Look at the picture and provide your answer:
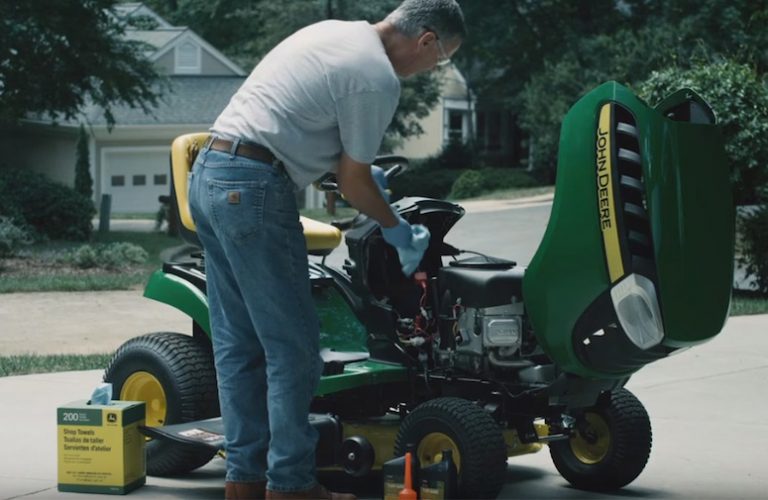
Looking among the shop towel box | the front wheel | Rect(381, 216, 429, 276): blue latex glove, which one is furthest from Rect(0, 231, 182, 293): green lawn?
Rect(381, 216, 429, 276): blue latex glove

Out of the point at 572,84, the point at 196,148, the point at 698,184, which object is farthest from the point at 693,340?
the point at 572,84

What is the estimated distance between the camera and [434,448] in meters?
5.36

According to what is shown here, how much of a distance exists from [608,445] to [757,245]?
9564 mm

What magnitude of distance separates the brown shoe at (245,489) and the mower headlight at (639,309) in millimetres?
1437

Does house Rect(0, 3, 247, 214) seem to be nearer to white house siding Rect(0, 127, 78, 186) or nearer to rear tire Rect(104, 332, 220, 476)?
white house siding Rect(0, 127, 78, 186)

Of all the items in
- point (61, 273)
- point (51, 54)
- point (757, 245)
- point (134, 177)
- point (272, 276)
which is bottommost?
point (61, 273)

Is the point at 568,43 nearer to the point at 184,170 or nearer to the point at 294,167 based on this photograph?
the point at 184,170

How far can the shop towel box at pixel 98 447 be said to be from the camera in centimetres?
561

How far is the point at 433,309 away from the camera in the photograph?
221 inches

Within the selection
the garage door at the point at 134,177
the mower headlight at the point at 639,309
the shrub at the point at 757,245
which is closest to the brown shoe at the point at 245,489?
the mower headlight at the point at 639,309

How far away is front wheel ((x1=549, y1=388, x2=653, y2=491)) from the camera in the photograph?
573 centimetres

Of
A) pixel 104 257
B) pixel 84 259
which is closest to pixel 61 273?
pixel 84 259

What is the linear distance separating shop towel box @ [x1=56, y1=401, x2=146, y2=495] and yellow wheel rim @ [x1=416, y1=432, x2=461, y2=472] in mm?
1198

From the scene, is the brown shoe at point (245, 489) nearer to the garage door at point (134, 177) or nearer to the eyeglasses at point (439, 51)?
the eyeglasses at point (439, 51)
